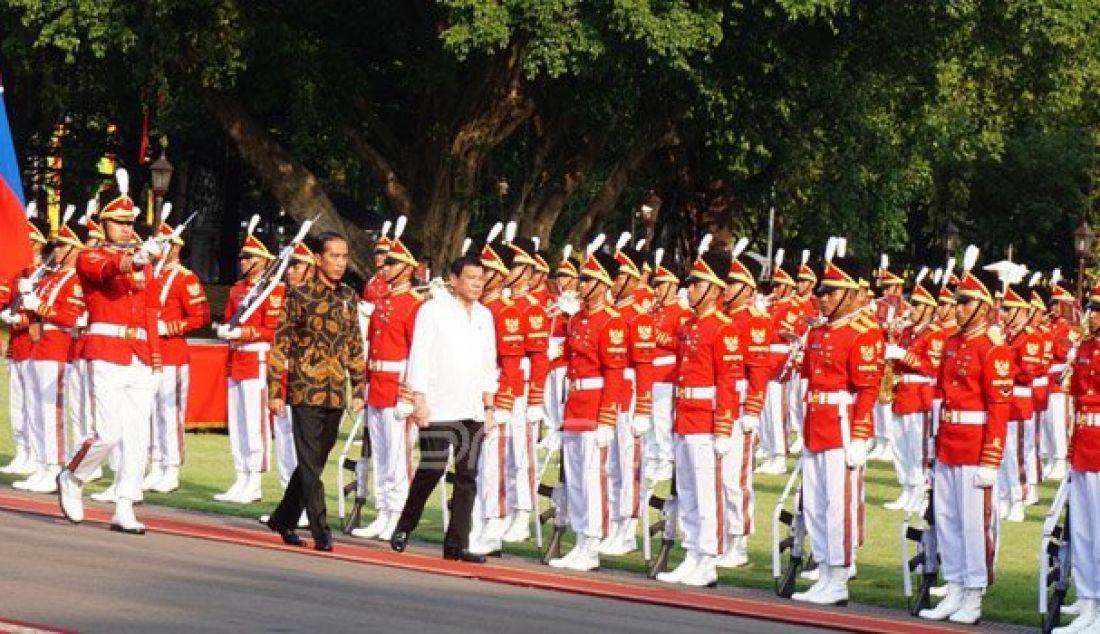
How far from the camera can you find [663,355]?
86.8 ft

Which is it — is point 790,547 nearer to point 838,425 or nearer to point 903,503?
point 838,425

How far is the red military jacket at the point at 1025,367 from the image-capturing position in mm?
25562

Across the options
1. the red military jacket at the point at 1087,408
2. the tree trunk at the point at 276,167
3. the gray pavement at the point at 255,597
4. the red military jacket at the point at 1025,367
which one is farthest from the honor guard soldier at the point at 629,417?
the tree trunk at the point at 276,167

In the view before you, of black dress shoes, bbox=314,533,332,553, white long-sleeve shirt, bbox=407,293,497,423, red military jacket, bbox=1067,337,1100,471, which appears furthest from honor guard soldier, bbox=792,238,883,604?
black dress shoes, bbox=314,533,332,553

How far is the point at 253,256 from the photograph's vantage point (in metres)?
24.0

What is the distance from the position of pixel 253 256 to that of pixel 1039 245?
65.8 meters

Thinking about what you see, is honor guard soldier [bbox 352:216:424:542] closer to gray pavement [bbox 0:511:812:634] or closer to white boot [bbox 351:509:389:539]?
white boot [bbox 351:509:389:539]

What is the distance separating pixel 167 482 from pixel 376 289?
2.63m

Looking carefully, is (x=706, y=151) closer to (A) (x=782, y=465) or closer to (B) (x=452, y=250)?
(B) (x=452, y=250)

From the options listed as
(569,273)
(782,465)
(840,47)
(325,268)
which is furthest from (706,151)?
(325,268)

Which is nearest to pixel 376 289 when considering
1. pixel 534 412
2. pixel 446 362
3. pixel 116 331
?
pixel 534 412

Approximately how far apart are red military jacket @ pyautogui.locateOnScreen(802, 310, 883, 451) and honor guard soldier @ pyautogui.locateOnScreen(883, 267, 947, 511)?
24.9 ft

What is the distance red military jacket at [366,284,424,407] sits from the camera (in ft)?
67.3

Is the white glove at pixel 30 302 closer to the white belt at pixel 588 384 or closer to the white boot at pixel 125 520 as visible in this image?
the white boot at pixel 125 520
